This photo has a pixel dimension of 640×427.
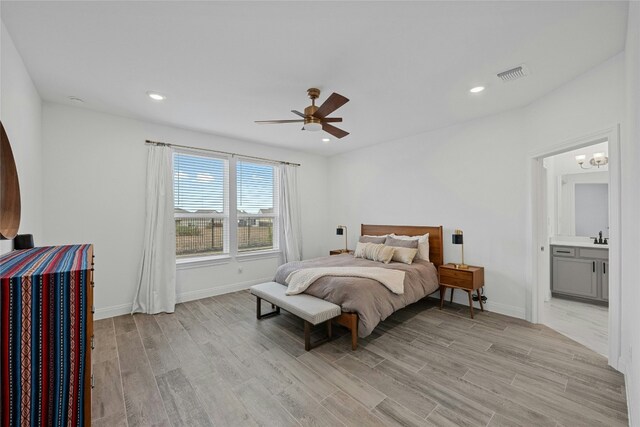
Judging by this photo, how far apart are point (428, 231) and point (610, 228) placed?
214 cm

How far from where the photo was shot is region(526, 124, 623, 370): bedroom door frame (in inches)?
89.6

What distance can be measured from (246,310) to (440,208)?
132 inches

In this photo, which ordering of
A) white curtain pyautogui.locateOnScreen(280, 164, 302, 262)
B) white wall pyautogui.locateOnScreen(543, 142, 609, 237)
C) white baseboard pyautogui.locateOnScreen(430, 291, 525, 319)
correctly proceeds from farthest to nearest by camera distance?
white curtain pyautogui.locateOnScreen(280, 164, 302, 262)
white wall pyautogui.locateOnScreen(543, 142, 609, 237)
white baseboard pyautogui.locateOnScreen(430, 291, 525, 319)

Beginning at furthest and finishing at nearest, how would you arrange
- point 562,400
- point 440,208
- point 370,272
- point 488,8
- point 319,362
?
point 440,208 → point 370,272 → point 319,362 → point 562,400 → point 488,8

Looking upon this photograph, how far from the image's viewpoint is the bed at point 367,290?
8.93ft

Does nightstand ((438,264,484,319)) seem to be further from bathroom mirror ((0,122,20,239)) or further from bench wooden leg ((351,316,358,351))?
bathroom mirror ((0,122,20,239))

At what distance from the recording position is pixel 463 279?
354 centimetres

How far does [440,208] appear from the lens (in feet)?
13.9

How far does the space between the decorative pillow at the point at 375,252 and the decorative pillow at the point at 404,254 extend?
7 cm

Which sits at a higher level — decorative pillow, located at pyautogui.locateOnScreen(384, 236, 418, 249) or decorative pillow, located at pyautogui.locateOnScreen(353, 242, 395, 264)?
decorative pillow, located at pyautogui.locateOnScreen(384, 236, 418, 249)

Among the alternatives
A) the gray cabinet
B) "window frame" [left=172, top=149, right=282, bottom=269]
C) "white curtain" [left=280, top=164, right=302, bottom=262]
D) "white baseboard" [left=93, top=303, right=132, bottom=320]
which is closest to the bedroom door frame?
the gray cabinet

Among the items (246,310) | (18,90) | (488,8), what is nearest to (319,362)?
(246,310)

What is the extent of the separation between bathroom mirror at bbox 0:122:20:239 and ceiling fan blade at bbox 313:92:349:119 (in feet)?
7.66

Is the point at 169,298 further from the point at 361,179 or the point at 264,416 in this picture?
the point at 361,179
